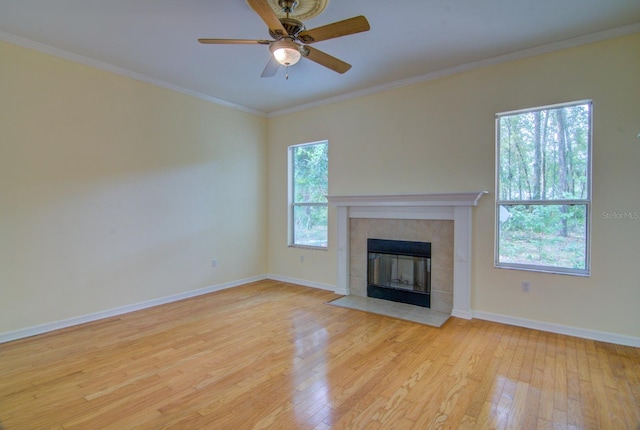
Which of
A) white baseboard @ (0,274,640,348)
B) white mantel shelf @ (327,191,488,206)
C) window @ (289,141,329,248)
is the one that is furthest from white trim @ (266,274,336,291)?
white baseboard @ (0,274,640,348)

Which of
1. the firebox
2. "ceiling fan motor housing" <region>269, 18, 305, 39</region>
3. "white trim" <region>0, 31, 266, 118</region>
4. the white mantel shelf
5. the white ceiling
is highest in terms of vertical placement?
the white ceiling

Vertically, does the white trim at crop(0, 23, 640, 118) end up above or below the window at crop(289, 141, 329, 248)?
above

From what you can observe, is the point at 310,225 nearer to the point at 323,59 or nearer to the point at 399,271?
the point at 399,271

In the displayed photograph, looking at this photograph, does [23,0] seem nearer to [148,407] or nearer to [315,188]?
[148,407]

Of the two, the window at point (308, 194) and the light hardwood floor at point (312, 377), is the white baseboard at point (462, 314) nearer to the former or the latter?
the light hardwood floor at point (312, 377)

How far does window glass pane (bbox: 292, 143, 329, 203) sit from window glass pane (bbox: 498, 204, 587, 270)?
2.53 metres

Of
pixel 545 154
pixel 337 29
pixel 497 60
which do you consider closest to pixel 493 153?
pixel 545 154

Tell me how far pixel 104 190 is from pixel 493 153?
4.40 metres

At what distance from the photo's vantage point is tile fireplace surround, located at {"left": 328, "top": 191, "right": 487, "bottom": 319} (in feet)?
12.2

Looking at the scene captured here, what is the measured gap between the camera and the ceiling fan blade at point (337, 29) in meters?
2.13

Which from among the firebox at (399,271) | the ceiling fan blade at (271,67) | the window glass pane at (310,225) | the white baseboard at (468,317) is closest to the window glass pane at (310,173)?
the window glass pane at (310,225)

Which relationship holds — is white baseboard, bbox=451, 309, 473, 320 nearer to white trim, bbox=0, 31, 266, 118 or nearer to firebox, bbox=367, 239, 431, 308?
firebox, bbox=367, 239, 431, 308

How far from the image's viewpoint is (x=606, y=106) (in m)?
3.03

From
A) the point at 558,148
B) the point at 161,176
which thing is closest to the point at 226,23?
the point at 161,176
